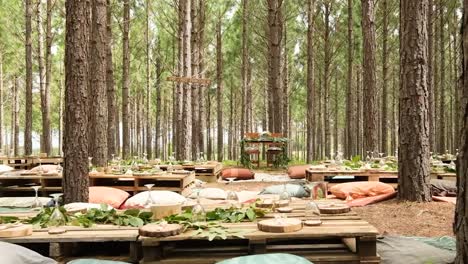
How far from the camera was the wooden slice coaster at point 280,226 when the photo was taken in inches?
128

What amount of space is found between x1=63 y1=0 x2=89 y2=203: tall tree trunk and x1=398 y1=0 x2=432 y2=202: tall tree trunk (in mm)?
4466

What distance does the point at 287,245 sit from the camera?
3.80 meters

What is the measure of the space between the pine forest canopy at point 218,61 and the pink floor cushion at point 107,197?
3.10 meters

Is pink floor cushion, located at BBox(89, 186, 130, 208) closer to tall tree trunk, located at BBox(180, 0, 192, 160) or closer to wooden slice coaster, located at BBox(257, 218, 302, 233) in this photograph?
wooden slice coaster, located at BBox(257, 218, 302, 233)

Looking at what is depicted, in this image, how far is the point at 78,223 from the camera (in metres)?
3.70

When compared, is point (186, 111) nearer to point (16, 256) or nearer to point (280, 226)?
point (280, 226)

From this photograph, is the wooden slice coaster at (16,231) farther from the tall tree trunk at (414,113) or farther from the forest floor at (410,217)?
the tall tree trunk at (414,113)

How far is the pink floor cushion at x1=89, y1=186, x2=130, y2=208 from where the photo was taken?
20.9 ft

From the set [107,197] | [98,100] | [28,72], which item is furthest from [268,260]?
[28,72]

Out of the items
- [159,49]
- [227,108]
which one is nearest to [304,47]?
[159,49]

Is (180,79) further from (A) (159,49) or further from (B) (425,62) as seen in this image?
(A) (159,49)

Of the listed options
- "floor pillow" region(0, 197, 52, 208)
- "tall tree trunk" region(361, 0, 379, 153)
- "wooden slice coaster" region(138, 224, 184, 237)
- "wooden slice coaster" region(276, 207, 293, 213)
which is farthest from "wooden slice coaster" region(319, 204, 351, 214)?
"tall tree trunk" region(361, 0, 379, 153)

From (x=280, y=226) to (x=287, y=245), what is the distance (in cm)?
62

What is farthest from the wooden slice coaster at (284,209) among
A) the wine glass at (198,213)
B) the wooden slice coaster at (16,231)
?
the wooden slice coaster at (16,231)
